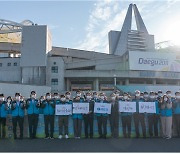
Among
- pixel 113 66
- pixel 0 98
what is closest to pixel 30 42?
pixel 113 66

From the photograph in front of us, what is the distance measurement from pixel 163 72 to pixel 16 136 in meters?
65.0

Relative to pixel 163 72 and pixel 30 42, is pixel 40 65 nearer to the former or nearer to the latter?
pixel 30 42

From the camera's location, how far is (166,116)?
11062 mm

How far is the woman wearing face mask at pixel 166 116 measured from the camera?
10953 millimetres

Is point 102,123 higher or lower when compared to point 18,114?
lower

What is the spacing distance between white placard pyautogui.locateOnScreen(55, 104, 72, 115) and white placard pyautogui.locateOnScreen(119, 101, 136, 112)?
2.26 metres

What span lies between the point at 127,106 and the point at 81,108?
2062mm

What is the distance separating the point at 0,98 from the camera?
1112 centimetres

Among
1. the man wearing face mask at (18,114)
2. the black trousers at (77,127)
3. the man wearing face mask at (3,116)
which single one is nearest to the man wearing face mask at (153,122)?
the black trousers at (77,127)

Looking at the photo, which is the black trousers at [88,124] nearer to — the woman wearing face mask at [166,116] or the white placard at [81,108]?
the white placard at [81,108]

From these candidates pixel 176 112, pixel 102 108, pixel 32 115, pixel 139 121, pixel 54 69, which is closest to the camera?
pixel 32 115

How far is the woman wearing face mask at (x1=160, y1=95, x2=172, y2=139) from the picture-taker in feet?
35.9

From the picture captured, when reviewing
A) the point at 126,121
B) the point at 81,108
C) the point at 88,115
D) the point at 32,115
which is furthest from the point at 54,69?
the point at 126,121

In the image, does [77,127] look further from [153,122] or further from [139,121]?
[153,122]
